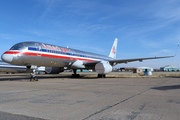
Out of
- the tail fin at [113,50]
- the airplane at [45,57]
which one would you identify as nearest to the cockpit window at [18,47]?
the airplane at [45,57]

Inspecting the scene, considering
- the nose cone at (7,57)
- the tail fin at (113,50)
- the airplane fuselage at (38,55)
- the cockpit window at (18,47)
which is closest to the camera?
the nose cone at (7,57)

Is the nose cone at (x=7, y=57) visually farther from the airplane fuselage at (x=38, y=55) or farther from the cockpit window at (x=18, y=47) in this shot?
the cockpit window at (x=18, y=47)

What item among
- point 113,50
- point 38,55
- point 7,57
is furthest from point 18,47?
point 113,50

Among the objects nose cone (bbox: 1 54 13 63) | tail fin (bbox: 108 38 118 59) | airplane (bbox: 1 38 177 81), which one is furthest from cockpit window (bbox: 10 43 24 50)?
tail fin (bbox: 108 38 118 59)

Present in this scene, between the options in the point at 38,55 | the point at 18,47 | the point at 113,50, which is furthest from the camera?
the point at 113,50

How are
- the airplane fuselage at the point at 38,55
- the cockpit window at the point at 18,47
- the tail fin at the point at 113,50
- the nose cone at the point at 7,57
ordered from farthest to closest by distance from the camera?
the tail fin at the point at 113,50
the cockpit window at the point at 18,47
the airplane fuselage at the point at 38,55
the nose cone at the point at 7,57

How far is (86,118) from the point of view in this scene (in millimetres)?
3102

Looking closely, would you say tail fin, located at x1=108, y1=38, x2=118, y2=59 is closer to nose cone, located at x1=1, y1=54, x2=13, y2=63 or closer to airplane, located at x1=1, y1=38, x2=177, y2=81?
airplane, located at x1=1, y1=38, x2=177, y2=81

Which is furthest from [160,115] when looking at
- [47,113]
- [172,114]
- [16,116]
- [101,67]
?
[101,67]

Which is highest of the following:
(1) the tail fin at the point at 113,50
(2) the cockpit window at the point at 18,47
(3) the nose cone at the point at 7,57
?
(1) the tail fin at the point at 113,50

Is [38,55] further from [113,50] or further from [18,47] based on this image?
[113,50]

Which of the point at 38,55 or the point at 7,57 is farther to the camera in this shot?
the point at 38,55

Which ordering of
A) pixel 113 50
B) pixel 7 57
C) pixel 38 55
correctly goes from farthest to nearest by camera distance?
1. pixel 113 50
2. pixel 38 55
3. pixel 7 57

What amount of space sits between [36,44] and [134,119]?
43.4 ft
